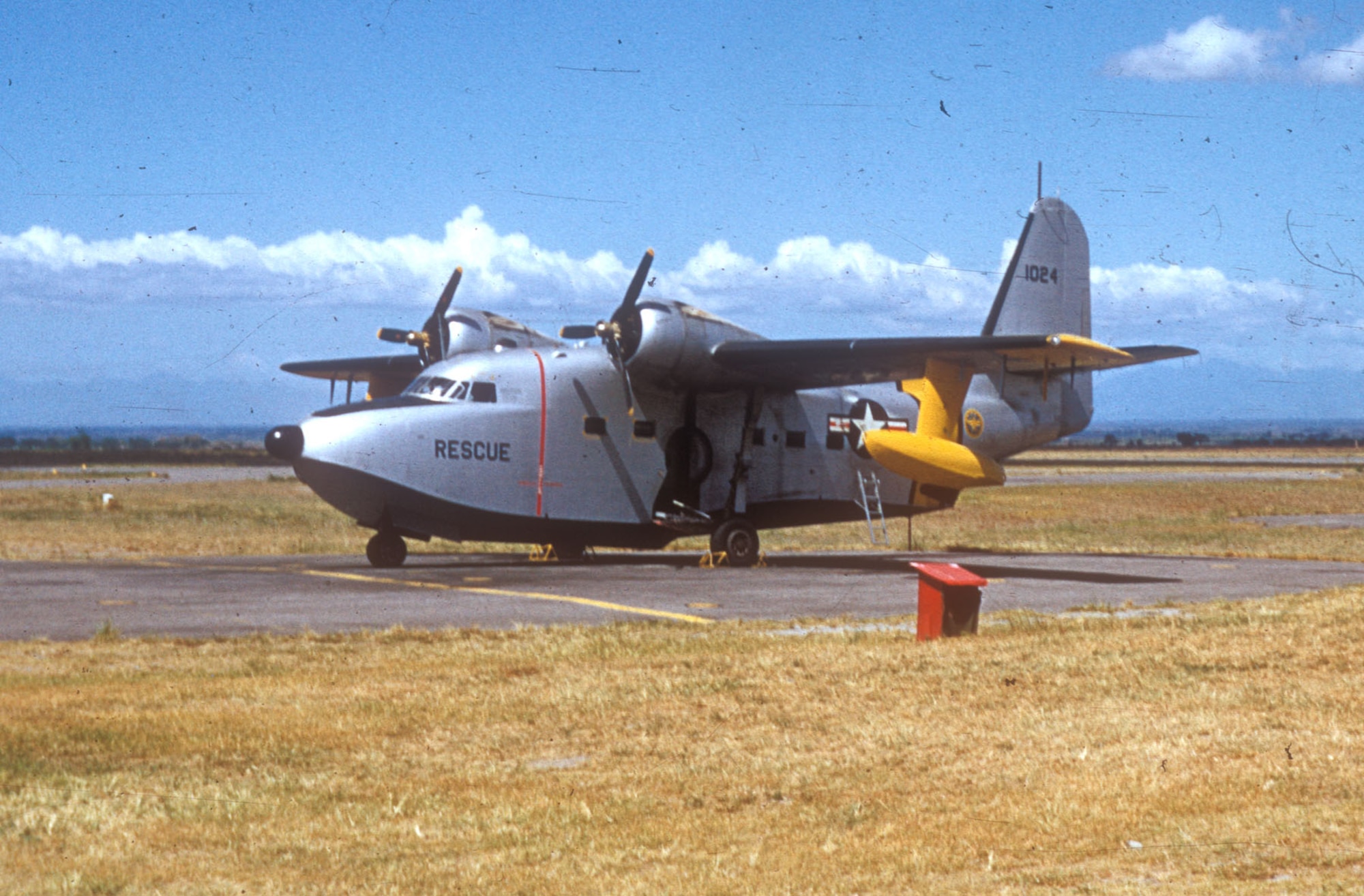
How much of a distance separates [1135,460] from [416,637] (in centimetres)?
12131

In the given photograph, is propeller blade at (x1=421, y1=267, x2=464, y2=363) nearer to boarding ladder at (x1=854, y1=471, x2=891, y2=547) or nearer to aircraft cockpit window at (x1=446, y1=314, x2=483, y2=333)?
aircraft cockpit window at (x1=446, y1=314, x2=483, y2=333)

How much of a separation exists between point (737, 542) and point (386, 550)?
22.4 ft

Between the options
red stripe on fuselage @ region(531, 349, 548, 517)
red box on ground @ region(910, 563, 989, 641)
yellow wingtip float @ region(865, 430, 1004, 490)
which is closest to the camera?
red box on ground @ region(910, 563, 989, 641)

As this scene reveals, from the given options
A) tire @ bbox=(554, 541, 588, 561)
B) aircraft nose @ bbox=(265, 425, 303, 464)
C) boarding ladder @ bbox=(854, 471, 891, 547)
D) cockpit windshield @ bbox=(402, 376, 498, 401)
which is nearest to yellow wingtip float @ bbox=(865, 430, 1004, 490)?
boarding ladder @ bbox=(854, 471, 891, 547)

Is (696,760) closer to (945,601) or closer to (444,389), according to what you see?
(945,601)

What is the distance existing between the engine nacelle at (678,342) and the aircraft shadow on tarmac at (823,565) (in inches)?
151

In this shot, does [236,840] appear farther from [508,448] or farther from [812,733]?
[508,448]

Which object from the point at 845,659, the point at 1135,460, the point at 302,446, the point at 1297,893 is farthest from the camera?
the point at 1135,460

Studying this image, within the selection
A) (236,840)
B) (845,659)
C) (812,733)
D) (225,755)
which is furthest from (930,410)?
(236,840)

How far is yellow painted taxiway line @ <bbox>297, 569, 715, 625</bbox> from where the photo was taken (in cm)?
1908

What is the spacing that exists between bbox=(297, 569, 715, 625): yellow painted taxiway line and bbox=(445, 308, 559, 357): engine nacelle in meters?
6.61

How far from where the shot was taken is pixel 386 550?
26531 mm

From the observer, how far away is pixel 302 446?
81.0 ft

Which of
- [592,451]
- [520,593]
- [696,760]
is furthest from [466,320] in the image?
[696,760]
